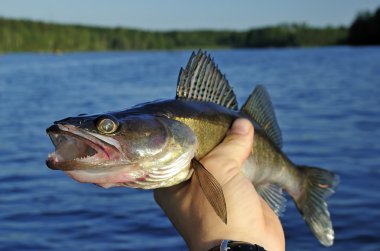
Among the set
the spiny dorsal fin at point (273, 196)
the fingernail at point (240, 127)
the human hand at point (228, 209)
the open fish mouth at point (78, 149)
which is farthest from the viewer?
the spiny dorsal fin at point (273, 196)

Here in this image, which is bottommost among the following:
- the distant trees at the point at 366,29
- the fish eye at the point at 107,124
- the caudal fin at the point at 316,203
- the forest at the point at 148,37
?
the forest at the point at 148,37

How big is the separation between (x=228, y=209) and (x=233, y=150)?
47 centimetres

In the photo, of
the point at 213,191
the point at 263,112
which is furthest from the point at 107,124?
the point at 263,112

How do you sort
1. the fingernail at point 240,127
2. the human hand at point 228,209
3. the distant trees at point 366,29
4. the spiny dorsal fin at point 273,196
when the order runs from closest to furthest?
the human hand at point 228,209 < the fingernail at point 240,127 < the spiny dorsal fin at point 273,196 < the distant trees at point 366,29

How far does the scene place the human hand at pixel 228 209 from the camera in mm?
3129

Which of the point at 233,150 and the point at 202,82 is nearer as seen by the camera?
the point at 233,150

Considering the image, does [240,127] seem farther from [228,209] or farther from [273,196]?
[273,196]

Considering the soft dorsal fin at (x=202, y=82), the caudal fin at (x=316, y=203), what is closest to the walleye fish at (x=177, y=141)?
the soft dorsal fin at (x=202, y=82)

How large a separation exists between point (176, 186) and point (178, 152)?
0.29 meters

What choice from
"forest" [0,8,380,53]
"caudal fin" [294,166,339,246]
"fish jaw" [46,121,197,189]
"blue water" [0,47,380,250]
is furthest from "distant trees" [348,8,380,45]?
"fish jaw" [46,121,197,189]

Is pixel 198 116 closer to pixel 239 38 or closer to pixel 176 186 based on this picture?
pixel 176 186

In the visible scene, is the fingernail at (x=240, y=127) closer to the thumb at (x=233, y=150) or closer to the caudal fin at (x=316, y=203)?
the thumb at (x=233, y=150)

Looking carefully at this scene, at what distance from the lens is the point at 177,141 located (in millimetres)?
3275

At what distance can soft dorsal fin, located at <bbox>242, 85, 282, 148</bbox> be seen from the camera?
425cm
